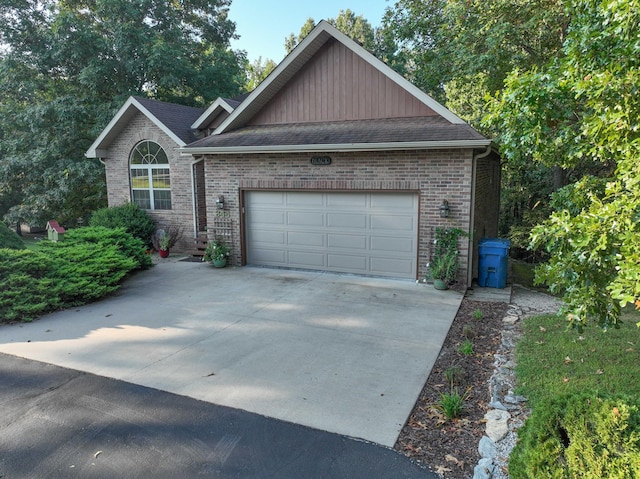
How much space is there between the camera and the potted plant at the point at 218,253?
11.5 m

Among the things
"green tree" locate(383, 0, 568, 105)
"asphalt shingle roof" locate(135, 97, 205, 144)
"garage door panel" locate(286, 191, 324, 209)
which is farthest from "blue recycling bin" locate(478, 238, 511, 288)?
"asphalt shingle roof" locate(135, 97, 205, 144)

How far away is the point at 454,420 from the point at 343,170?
6.68 meters

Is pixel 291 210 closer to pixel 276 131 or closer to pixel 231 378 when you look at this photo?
pixel 276 131

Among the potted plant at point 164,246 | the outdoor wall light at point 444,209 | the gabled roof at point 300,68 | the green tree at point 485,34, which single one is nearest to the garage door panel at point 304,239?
the outdoor wall light at point 444,209

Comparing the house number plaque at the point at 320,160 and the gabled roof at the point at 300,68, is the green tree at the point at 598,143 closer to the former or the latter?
the gabled roof at the point at 300,68

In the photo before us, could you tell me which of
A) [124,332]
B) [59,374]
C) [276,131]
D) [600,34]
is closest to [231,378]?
[59,374]

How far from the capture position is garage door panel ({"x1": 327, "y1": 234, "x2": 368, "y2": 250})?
10258 mm

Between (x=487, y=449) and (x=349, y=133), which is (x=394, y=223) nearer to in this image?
(x=349, y=133)

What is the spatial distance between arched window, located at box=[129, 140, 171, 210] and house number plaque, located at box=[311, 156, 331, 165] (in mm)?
5831

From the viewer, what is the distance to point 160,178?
1415cm

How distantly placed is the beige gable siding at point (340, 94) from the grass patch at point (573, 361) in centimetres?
559

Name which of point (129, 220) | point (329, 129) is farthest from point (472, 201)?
point (129, 220)

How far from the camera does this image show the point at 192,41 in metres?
22.9

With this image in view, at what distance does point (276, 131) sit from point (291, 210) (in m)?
2.02
